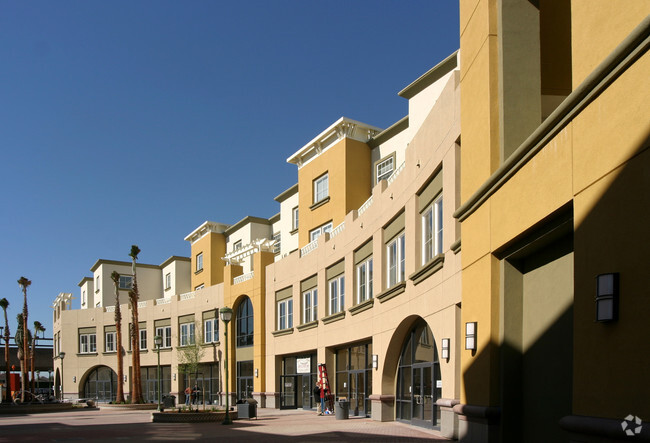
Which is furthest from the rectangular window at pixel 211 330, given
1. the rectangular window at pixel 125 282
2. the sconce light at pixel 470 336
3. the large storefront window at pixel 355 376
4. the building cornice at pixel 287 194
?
the sconce light at pixel 470 336

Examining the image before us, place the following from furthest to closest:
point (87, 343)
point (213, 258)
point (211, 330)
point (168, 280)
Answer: point (168, 280)
point (87, 343)
point (213, 258)
point (211, 330)

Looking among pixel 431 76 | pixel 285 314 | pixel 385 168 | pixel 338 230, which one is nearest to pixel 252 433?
pixel 338 230

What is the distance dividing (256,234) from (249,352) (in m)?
9.71

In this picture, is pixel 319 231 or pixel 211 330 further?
pixel 211 330

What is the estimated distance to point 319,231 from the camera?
3572 centimetres

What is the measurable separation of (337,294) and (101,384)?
39326mm

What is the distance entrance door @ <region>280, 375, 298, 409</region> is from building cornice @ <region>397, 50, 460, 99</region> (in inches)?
690

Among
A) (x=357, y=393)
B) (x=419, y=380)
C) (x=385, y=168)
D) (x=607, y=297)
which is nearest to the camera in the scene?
(x=607, y=297)

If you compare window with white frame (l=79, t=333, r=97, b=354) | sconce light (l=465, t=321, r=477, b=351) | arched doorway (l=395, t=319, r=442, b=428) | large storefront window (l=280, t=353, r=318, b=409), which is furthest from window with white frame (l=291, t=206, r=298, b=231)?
sconce light (l=465, t=321, r=477, b=351)

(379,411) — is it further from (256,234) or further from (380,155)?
(256,234)

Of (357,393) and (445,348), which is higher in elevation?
(445,348)

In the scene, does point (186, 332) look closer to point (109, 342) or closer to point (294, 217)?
point (109, 342)

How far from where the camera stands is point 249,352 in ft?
138

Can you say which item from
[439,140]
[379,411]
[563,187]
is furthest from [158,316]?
[563,187]
